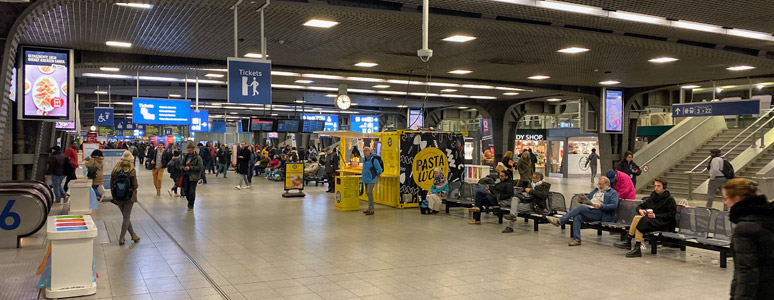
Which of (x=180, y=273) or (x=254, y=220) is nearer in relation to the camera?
(x=180, y=273)

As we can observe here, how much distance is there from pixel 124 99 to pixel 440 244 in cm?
2326

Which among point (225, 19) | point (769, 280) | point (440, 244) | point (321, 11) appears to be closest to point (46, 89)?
point (225, 19)

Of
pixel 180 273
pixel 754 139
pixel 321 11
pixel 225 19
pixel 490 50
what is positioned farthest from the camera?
pixel 754 139

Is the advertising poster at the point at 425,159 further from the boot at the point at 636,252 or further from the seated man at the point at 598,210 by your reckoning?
the boot at the point at 636,252

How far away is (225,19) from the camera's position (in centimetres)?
990

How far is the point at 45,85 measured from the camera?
453 inches

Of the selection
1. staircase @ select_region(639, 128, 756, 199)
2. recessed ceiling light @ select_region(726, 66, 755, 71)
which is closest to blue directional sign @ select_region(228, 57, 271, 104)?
recessed ceiling light @ select_region(726, 66, 755, 71)

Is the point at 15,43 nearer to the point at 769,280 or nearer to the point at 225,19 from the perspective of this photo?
the point at 225,19

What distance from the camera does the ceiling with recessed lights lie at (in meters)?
9.15

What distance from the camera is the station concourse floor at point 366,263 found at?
257 inches

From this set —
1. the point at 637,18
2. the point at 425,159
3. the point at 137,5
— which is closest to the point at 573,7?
the point at 637,18

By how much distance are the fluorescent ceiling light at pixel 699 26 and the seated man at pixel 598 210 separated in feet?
10.3


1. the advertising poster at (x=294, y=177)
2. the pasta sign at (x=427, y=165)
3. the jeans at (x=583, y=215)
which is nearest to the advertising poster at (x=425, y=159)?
the pasta sign at (x=427, y=165)

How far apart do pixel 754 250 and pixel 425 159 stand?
10.9 meters
